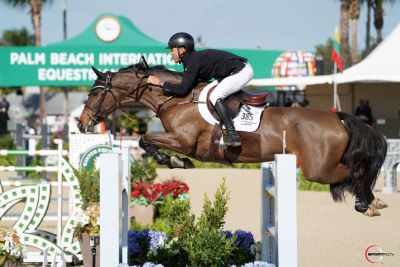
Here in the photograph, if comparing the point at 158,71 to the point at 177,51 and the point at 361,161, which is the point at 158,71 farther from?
the point at 361,161

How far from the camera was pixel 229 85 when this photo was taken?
7.91 meters

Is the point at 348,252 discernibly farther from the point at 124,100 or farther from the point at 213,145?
the point at 124,100

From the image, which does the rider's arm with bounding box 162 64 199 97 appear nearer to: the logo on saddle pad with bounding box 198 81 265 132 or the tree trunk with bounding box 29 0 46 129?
the logo on saddle pad with bounding box 198 81 265 132

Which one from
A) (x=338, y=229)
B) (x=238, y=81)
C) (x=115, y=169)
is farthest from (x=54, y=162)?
(x=115, y=169)

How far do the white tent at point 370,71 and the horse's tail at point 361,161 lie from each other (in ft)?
42.8

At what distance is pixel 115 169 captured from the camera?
5.64 metres

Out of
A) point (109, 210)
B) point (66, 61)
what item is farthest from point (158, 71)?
point (66, 61)

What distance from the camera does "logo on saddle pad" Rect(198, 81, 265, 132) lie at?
7.95m

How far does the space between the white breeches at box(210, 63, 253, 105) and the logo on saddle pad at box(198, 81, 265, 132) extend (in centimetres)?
11

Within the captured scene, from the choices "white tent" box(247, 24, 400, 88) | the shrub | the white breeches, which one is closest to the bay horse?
the white breeches

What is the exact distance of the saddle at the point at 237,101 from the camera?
26.1 feet

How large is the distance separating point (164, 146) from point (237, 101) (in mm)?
784

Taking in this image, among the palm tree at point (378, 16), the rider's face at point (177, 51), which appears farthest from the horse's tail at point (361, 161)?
the palm tree at point (378, 16)

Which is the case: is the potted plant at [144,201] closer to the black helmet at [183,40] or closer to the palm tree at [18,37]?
the black helmet at [183,40]
